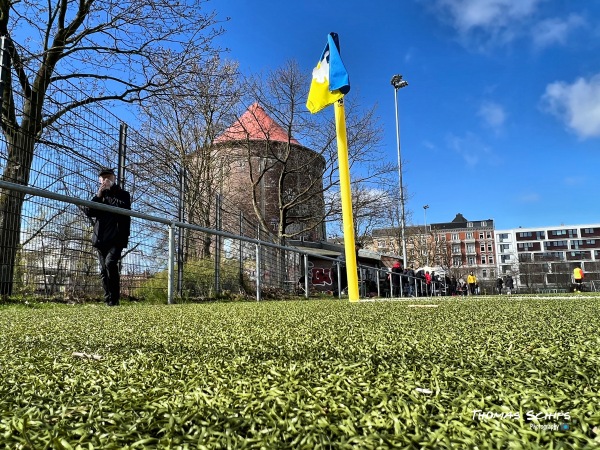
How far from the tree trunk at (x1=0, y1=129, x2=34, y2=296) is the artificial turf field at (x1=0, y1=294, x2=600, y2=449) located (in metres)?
3.90

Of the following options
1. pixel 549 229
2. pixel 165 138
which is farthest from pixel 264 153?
pixel 549 229

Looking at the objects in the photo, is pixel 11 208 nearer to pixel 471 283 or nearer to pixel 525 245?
pixel 471 283

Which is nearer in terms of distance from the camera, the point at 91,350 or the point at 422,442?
the point at 422,442

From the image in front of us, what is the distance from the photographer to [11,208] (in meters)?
4.93

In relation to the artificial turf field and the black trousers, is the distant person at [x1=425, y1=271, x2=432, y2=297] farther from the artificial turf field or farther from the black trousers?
the artificial turf field

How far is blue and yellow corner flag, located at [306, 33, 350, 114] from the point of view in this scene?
20.8 feet

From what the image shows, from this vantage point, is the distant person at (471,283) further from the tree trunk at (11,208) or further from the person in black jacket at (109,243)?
the tree trunk at (11,208)

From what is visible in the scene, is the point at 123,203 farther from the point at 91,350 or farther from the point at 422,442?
the point at 422,442

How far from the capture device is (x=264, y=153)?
2086 centimetres

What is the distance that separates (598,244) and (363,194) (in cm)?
10385

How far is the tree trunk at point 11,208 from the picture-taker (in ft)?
16.0

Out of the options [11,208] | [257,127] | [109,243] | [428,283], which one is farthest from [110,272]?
[428,283]

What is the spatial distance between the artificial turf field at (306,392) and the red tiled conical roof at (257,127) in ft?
60.5

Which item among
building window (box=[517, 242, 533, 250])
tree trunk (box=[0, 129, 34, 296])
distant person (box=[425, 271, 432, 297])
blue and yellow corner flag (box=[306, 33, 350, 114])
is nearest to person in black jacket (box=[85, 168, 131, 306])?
tree trunk (box=[0, 129, 34, 296])
